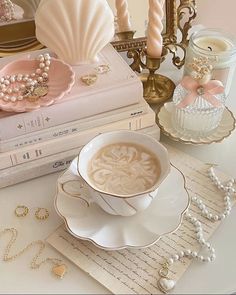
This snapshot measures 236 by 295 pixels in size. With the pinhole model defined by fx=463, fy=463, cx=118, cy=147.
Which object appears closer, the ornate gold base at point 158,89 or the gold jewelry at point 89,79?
the gold jewelry at point 89,79

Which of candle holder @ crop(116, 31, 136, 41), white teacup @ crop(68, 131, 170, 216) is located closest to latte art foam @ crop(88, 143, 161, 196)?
white teacup @ crop(68, 131, 170, 216)

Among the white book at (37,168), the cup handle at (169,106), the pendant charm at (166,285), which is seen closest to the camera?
the pendant charm at (166,285)

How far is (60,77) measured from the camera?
0.63 m

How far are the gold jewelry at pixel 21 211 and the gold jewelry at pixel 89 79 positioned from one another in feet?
0.60

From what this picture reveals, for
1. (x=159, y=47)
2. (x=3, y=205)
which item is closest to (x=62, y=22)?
(x=159, y=47)

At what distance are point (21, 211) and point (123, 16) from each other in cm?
35

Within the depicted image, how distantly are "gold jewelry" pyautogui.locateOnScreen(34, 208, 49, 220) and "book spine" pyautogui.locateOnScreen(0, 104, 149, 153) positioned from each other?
0.09 metres

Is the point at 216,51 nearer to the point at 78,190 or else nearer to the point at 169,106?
the point at 169,106

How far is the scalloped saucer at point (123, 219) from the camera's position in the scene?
52 cm

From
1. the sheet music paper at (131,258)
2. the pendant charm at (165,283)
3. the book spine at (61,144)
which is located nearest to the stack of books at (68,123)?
the book spine at (61,144)

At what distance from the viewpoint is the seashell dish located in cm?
62

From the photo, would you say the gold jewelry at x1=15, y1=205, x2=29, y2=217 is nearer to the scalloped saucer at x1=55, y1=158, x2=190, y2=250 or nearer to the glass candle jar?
the scalloped saucer at x1=55, y1=158, x2=190, y2=250

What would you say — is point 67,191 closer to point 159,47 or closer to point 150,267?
point 150,267

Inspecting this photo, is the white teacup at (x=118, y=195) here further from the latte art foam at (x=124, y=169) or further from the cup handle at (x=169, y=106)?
the cup handle at (x=169, y=106)
